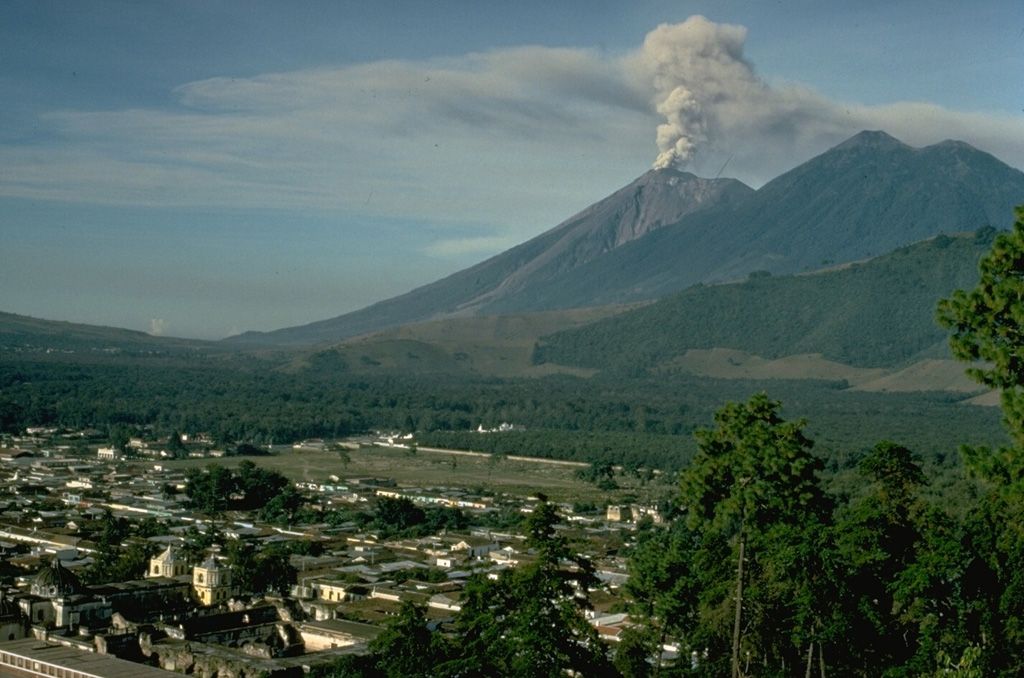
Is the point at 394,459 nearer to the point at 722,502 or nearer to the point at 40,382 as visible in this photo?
the point at 40,382

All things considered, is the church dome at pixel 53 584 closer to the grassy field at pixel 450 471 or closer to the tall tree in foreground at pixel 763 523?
the tall tree in foreground at pixel 763 523

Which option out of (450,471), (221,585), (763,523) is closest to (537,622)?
(763,523)

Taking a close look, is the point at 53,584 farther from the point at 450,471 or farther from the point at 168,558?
the point at 450,471

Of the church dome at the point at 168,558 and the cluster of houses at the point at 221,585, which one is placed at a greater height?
the church dome at the point at 168,558

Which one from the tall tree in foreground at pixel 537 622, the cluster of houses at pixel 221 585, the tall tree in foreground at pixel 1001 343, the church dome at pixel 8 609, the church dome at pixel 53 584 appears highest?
the tall tree in foreground at pixel 1001 343

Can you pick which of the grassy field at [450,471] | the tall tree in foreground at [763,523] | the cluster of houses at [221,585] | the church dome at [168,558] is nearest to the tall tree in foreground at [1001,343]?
the tall tree in foreground at [763,523]
